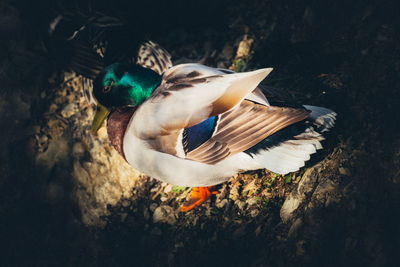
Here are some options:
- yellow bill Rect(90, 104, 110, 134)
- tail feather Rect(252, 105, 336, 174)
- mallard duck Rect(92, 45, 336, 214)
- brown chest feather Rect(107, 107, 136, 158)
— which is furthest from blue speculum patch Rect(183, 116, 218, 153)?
yellow bill Rect(90, 104, 110, 134)

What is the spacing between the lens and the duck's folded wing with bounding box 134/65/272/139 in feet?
7.77

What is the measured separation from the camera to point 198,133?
2525mm

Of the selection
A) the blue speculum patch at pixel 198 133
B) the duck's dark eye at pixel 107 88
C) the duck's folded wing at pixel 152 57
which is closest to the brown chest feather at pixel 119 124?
the duck's dark eye at pixel 107 88

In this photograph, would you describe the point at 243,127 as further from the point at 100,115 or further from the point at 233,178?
the point at 100,115

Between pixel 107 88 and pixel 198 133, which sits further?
pixel 107 88

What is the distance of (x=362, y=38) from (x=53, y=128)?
2.90m

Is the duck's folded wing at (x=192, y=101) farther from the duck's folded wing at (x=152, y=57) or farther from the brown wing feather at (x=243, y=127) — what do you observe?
the duck's folded wing at (x=152, y=57)

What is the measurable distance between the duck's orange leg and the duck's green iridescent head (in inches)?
32.7

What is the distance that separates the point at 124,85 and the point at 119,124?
0.29m

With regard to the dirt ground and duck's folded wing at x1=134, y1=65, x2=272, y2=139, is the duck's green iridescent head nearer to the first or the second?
duck's folded wing at x1=134, y1=65, x2=272, y2=139

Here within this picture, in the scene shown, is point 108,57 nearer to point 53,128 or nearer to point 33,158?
point 53,128

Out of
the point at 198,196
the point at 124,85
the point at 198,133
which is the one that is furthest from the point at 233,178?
the point at 124,85

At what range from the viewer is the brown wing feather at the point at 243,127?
229cm

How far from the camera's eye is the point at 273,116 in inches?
91.0
